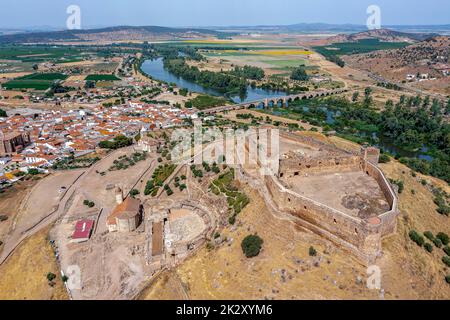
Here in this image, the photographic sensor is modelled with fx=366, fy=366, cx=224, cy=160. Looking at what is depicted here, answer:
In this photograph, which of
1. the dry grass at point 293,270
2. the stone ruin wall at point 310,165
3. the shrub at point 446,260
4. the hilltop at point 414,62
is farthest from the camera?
the hilltop at point 414,62

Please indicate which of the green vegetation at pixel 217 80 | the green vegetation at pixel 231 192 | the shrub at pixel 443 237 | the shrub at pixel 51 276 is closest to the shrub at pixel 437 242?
the shrub at pixel 443 237

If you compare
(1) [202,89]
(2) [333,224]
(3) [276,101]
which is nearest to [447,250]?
(2) [333,224]

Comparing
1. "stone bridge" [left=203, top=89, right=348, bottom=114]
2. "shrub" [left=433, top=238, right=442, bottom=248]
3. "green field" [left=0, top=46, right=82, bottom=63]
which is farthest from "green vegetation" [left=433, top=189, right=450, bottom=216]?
"green field" [left=0, top=46, right=82, bottom=63]

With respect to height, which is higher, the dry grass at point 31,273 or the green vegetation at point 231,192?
the green vegetation at point 231,192

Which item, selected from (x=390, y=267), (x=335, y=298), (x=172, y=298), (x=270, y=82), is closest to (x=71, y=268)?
(x=172, y=298)

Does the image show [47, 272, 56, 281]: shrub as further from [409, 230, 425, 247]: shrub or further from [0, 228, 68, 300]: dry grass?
[409, 230, 425, 247]: shrub

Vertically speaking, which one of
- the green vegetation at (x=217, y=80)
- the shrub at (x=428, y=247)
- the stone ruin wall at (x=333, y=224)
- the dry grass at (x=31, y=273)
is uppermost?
the green vegetation at (x=217, y=80)

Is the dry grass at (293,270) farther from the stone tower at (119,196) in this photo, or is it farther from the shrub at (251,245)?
the stone tower at (119,196)
